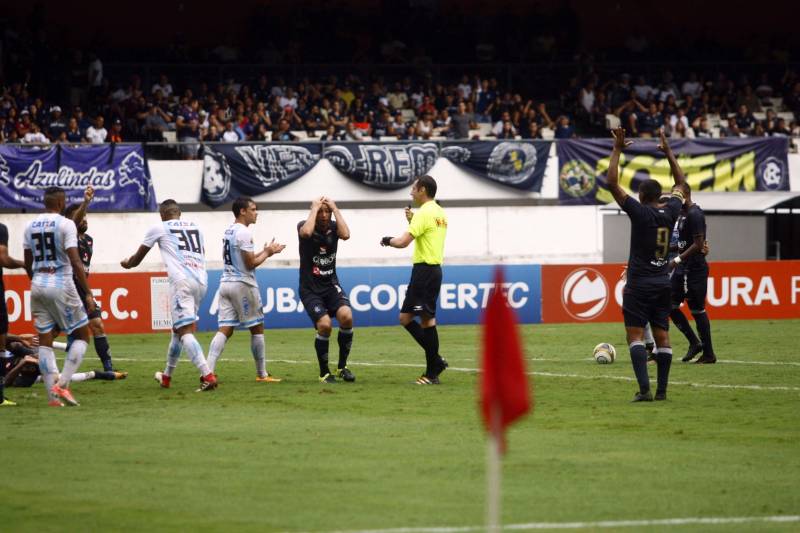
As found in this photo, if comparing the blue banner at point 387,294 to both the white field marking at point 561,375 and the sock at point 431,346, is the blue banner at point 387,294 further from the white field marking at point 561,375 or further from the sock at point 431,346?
the sock at point 431,346

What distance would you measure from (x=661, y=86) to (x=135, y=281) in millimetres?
18560

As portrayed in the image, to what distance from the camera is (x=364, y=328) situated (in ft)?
Result: 83.2

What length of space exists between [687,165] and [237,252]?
850 inches

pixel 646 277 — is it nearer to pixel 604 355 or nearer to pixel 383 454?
pixel 383 454

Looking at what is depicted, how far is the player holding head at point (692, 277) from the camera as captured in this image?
668 inches

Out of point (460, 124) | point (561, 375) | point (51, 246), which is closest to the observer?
point (51, 246)

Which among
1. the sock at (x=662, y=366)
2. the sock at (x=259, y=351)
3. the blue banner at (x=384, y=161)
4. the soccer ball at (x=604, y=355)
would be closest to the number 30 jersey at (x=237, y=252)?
the sock at (x=259, y=351)

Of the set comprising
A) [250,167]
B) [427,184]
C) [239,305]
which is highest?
[250,167]

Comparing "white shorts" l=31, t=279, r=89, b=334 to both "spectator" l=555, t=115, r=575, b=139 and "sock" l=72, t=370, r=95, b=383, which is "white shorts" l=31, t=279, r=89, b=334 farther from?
"spectator" l=555, t=115, r=575, b=139

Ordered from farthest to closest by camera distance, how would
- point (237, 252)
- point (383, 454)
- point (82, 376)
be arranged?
point (82, 376)
point (237, 252)
point (383, 454)

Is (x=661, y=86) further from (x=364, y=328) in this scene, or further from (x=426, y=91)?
(x=364, y=328)

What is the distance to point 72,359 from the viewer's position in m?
13.2

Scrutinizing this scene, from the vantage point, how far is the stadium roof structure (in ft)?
101

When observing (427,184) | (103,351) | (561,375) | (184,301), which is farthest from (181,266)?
(561,375)
